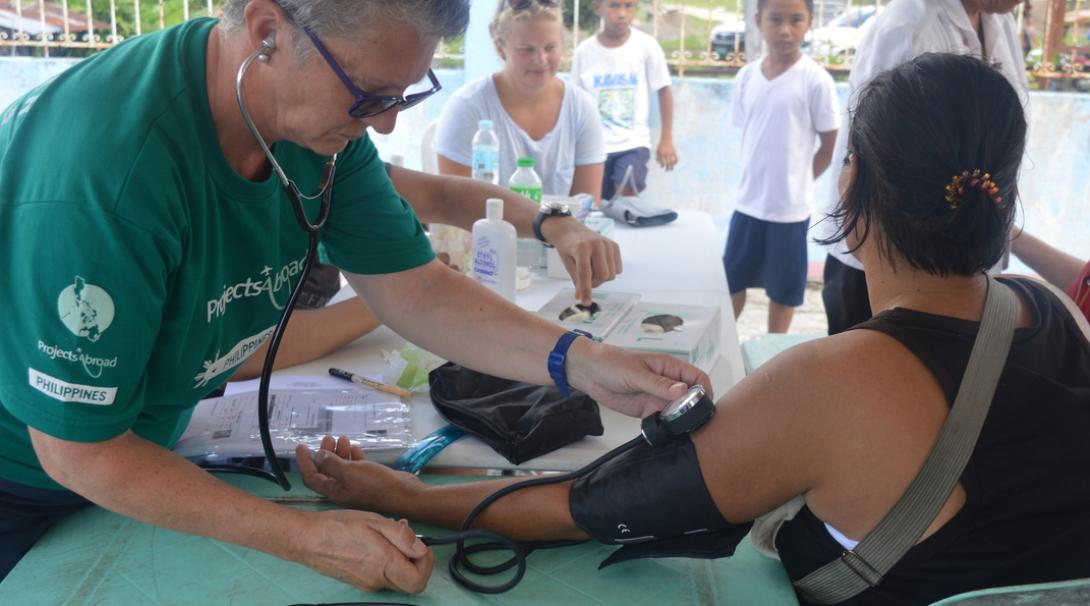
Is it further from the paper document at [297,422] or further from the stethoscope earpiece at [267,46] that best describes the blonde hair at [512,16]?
the stethoscope earpiece at [267,46]

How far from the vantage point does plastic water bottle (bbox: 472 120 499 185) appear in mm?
3109

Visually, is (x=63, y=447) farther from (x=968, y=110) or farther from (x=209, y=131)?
(x=968, y=110)

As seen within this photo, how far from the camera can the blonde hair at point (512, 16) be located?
134 inches

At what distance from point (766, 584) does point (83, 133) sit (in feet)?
3.25

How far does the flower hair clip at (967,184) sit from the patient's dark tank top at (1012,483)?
16cm

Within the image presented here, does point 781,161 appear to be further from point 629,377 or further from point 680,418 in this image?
point 680,418

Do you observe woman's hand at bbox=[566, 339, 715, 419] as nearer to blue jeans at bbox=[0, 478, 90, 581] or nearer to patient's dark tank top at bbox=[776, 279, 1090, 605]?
patient's dark tank top at bbox=[776, 279, 1090, 605]

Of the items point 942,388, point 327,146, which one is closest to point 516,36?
point 327,146

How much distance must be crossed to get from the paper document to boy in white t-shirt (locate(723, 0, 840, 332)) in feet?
9.28

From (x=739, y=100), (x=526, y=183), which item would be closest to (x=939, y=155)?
(x=526, y=183)

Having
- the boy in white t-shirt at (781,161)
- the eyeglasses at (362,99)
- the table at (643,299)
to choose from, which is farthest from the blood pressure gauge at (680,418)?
the boy in white t-shirt at (781,161)

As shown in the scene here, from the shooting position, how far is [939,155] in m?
1.26

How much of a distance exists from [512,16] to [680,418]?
2503mm

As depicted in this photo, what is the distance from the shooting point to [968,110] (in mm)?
1268
